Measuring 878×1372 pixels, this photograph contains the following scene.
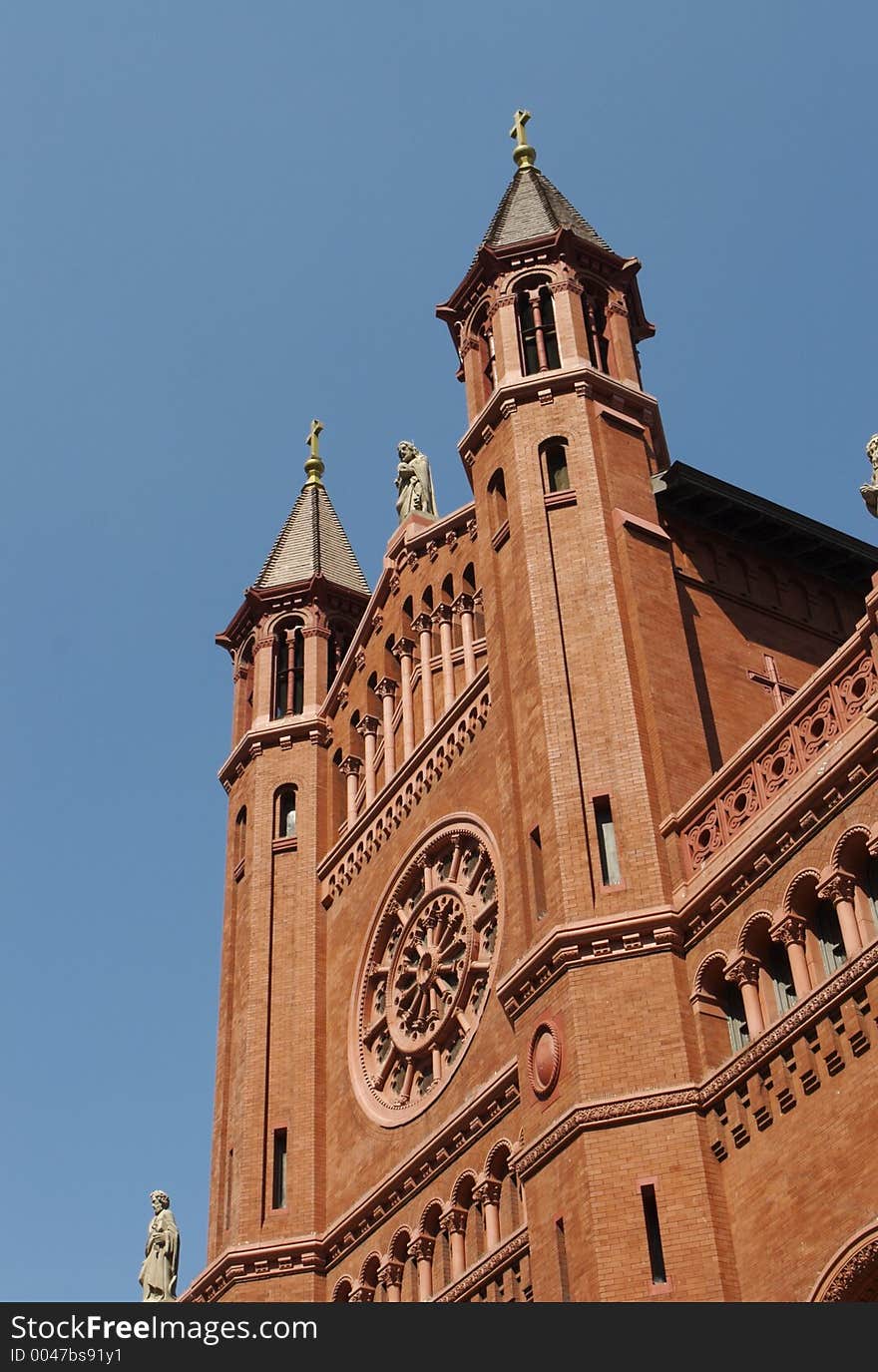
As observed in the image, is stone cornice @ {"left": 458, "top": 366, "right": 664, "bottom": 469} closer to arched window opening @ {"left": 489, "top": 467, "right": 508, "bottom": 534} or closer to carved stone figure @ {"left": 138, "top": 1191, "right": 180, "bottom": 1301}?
arched window opening @ {"left": 489, "top": 467, "right": 508, "bottom": 534}

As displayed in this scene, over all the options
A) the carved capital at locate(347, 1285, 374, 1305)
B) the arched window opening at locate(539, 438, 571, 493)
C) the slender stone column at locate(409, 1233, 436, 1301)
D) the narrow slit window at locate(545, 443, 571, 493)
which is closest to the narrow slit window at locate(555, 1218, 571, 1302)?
the slender stone column at locate(409, 1233, 436, 1301)

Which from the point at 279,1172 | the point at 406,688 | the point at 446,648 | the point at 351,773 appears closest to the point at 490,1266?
the point at 279,1172

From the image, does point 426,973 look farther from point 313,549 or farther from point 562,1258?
point 313,549

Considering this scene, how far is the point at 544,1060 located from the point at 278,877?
42.1 feet

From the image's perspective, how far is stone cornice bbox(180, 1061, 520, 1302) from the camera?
84.6 feet

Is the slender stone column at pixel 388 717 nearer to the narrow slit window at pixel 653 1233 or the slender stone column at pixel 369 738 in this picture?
the slender stone column at pixel 369 738

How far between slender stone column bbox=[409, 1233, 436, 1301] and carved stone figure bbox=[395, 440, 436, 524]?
14.5m

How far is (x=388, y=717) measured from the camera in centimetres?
3438

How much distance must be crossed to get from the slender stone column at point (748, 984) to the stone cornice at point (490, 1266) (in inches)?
177

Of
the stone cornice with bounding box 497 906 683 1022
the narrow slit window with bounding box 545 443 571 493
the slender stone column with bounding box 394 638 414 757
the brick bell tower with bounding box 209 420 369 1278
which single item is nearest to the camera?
the stone cornice with bounding box 497 906 683 1022

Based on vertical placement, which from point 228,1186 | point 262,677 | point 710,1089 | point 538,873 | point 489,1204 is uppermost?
point 262,677

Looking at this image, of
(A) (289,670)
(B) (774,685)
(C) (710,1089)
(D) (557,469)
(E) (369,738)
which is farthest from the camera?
(A) (289,670)

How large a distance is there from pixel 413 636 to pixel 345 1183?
9.90m
